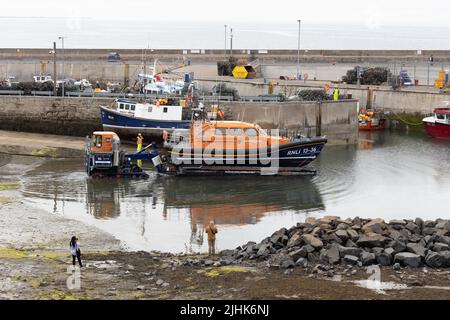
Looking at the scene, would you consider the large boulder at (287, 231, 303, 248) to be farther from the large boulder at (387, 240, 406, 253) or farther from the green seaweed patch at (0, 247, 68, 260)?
the green seaweed patch at (0, 247, 68, 260)

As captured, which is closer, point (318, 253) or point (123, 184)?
point (318, 253)

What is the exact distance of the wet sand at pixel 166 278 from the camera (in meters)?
17.6

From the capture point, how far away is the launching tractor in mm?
33281

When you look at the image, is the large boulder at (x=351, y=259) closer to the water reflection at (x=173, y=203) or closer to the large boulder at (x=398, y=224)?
the large boulder at (x=398, y=224)

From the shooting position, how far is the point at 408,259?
64.8ft

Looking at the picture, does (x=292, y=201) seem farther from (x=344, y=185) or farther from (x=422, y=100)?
(x=422, y=100)

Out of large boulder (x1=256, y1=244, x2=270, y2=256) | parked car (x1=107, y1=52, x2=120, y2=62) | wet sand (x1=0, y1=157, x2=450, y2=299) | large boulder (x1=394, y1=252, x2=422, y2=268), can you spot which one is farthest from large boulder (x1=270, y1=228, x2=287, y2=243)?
parked car (x1=107, y1=52, x2=120, y2=62)

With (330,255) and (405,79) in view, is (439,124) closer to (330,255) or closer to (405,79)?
(405,79)

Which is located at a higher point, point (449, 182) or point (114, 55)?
point (114, 55)

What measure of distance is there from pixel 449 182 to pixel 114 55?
38.3 metres

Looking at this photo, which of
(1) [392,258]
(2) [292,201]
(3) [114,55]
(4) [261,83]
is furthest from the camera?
(3) [114,55]

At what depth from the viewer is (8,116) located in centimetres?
4266
